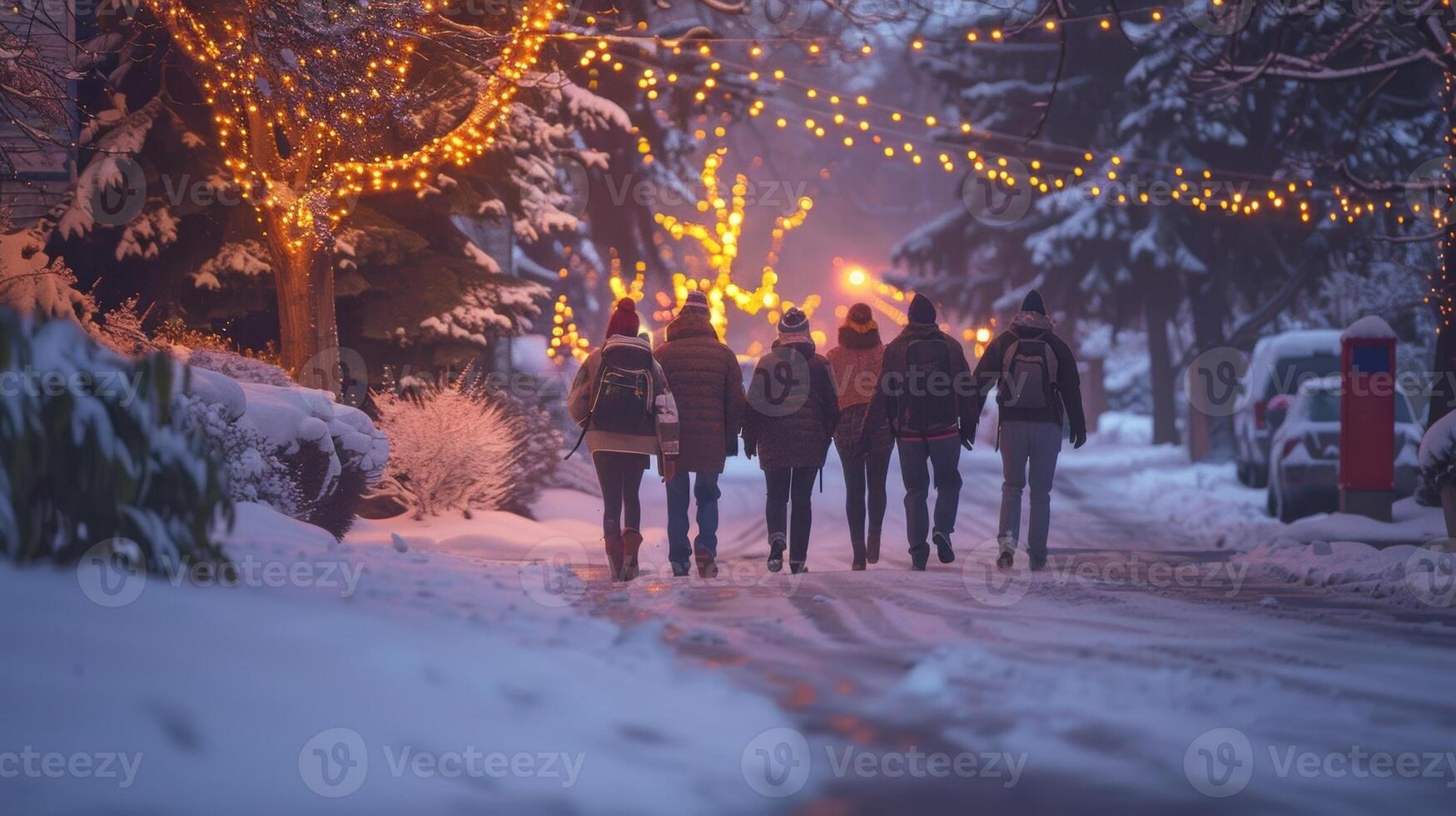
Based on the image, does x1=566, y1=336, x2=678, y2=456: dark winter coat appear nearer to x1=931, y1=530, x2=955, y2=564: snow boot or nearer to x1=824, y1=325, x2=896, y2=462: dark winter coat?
x1=824, y1=325, x2=896, y2=462: dark winter coat

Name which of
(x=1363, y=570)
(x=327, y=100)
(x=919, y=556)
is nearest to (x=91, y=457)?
(x=919, y=556)

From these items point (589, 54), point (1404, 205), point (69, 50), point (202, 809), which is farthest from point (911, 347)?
point (1404, 205)

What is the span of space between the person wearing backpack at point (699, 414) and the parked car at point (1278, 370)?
39.9 ft

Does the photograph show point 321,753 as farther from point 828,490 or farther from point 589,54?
point 828,490

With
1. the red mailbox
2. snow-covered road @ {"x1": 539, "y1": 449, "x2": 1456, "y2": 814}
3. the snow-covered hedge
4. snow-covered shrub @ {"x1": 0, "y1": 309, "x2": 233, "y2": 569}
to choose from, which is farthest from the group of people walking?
the red mailbox

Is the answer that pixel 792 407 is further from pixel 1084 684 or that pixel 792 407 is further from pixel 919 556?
pixel 1084 684

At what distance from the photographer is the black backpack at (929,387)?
34.3 feet

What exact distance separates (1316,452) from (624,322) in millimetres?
10366

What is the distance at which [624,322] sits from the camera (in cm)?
1004

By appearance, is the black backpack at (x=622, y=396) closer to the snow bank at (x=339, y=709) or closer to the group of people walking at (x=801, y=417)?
the group of people walking at (x=801, y=417)

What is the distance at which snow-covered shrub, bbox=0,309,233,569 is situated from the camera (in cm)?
481

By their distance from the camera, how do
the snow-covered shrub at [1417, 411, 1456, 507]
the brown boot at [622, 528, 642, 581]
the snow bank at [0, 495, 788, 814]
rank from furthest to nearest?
the snow-covered shrub at [1417, 411, 1456, 507], the brown boot at [622, 528, 642, 581], the snow bank at [0, 495, 788, 814]

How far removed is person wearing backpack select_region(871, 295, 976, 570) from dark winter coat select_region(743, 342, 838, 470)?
1.50 feet

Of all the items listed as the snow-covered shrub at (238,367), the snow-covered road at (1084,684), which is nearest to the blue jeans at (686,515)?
the snow-covered road at (1084,684)
